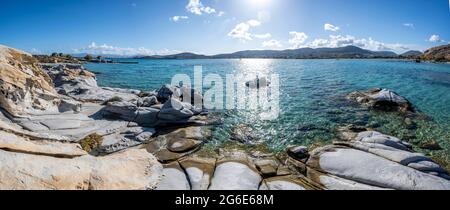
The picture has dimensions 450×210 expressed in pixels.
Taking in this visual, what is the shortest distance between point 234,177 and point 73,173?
499 centimetres

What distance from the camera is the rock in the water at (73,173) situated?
17.4ft

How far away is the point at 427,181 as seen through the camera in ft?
26.9

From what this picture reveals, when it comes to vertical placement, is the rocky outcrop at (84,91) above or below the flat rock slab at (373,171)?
above

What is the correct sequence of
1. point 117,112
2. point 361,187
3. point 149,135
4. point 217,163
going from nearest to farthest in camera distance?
1. point 361,187
2. point 217,163
3. point 149,135
4. point 117,112

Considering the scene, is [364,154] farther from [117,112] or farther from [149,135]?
[117,112]

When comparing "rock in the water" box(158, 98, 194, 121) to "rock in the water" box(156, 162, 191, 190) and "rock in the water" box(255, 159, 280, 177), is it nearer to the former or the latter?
"rock in the water" box(156, 162, 191, 190)

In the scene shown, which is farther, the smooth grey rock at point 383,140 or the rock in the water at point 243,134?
the rock in the water at point 243,134

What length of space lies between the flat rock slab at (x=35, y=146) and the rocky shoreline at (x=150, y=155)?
0.03m

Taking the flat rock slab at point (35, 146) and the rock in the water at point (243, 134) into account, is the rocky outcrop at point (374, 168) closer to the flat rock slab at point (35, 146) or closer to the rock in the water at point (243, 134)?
the rock in the water at point (243, 134)

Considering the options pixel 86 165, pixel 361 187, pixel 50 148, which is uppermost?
pixel 50 148

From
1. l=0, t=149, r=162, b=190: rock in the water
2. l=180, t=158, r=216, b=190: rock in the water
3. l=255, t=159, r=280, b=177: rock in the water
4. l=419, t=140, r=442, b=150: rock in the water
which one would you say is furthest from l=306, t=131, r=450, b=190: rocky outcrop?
l=0, t=149, r=162, b=190: rock in the water

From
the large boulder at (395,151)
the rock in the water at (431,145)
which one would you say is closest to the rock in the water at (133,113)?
the large boulder at (395,151)
